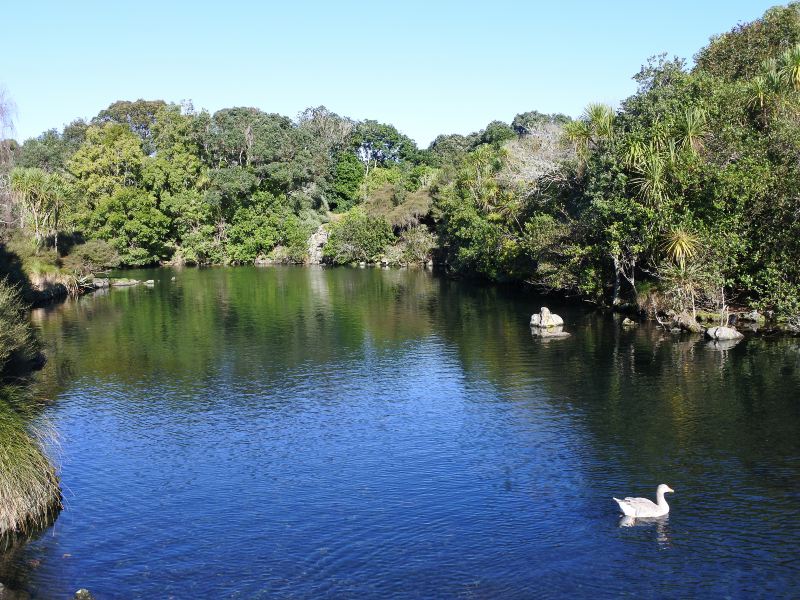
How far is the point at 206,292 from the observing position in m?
74.9

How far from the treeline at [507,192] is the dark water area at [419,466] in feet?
19.6

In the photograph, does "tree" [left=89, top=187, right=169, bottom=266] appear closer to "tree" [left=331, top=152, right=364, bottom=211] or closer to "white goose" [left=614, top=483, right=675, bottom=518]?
"tree" [left=331, top=152, right=364, bottom=211]

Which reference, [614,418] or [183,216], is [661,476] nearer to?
[614,418]

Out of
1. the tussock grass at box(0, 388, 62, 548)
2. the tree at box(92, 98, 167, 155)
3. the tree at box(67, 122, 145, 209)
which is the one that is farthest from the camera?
the tree at box(92, 98, 167, 155)

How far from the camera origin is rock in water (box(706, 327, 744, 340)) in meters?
41.8

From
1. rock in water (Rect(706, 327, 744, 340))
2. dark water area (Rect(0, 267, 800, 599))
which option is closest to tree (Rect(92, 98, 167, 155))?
dark water area (Rect(0, 267, 800, 599))

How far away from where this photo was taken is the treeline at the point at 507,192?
43.8m

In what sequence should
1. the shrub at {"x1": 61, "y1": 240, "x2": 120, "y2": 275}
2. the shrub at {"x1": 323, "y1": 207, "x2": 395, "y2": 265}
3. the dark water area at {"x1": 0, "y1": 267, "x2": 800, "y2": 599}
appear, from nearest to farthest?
1. the dark water area at {"x1": 0, "y1": 267, "x2": 800, "y2": 599}
2. the shrub at {"x1": 61, "y1": 240, "x2": 120, "y2": 275}
3. the shrub at {"x1": 323, "y1": 207, "x2": 395, "y2": 265}

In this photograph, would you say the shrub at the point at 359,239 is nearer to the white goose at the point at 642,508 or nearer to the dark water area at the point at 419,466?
the dark water area at the point at 419,466

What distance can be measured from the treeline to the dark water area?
5.96 meters

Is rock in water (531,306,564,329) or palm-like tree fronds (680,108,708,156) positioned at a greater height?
palm-like tree fronds (680,108,708,156)

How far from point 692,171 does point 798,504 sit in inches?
1130

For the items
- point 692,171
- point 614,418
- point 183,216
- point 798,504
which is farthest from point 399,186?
point 798,504

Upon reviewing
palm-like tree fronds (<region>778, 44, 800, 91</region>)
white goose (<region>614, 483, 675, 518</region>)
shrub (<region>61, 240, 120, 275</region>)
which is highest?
palm-like tree fronds (<region>778, 44, 800, 91</region>)
